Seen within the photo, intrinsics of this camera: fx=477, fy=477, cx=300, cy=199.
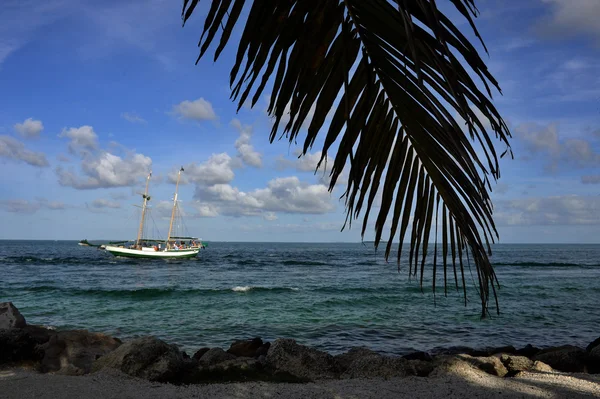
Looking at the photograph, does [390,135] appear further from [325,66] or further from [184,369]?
[184,369]

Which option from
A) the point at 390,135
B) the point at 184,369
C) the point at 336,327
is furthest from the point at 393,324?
the point at 390,135

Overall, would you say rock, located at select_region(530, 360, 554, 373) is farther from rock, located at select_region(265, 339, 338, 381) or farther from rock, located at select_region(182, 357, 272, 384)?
rock, located at select_region(182, 357, 272, 384)

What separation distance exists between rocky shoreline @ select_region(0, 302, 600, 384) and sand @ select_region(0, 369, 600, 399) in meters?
0.57

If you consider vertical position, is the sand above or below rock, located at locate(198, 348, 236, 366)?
above

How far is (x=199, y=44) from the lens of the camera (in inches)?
56.1

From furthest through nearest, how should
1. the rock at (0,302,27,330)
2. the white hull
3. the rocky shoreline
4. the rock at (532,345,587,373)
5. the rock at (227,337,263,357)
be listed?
1. the white hull
2. the rock at (227,337,263,357)
3. the rock at (0,302,27,330)
4. the rock at (532,345,587,373)
5. the rocky shoreline

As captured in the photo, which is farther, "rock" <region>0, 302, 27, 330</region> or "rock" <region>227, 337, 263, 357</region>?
"rock" <region>227, 337, 263, 357</region>

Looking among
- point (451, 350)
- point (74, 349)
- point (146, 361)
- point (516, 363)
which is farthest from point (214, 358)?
point (451, 350)

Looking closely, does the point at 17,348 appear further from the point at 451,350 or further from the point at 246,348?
the point at 451,350

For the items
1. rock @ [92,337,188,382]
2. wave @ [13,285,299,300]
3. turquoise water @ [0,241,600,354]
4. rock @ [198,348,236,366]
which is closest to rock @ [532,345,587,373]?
turquoise water @ [0,241,600,354]

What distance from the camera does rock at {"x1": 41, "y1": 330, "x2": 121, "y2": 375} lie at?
290 inches

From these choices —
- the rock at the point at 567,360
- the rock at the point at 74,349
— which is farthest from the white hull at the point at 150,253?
the rock at the point at 567,360

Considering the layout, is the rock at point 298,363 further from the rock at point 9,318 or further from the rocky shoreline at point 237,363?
the rock at point 9,318

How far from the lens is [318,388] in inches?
211
